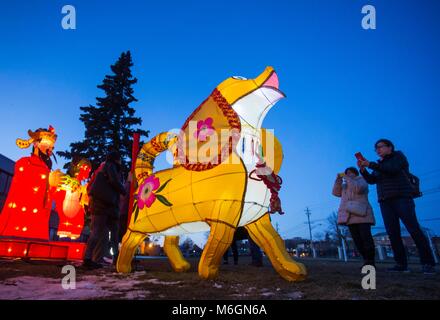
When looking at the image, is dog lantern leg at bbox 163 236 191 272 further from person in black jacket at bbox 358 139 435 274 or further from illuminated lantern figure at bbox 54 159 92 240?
illuminated lantern figure at bbox 54 159 92 240

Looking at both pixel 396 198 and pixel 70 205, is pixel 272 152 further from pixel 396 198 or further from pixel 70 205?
pixel 70 205

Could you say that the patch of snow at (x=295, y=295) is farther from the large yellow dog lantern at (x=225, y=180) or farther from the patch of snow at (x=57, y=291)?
the patch of snow at (x=57, y=291)

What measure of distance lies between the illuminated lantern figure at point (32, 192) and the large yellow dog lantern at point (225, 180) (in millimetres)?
3261

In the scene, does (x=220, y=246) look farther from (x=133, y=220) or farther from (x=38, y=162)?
(x=38, y=162)

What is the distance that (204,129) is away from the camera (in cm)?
284

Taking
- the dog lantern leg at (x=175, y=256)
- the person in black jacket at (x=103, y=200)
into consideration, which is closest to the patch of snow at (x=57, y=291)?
the dog lantern leg at (x=175, y=256)

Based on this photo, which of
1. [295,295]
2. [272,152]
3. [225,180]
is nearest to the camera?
[295,295]

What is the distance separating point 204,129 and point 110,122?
11594mm

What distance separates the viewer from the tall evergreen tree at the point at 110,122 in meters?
→ 12.5

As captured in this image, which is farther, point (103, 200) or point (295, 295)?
point (103, 200)

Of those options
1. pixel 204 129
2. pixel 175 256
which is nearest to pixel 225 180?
pixel 204 129

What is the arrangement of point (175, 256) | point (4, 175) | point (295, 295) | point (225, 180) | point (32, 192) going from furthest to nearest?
point (4, 175) → point (32, 192) → point (175, 256) → point (225, 180) → point (295, 295)

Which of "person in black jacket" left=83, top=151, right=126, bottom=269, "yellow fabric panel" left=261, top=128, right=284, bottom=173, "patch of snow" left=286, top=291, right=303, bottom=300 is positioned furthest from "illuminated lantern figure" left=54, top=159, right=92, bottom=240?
"patch of snow" left=286, top=291, right=303, bottom=300
